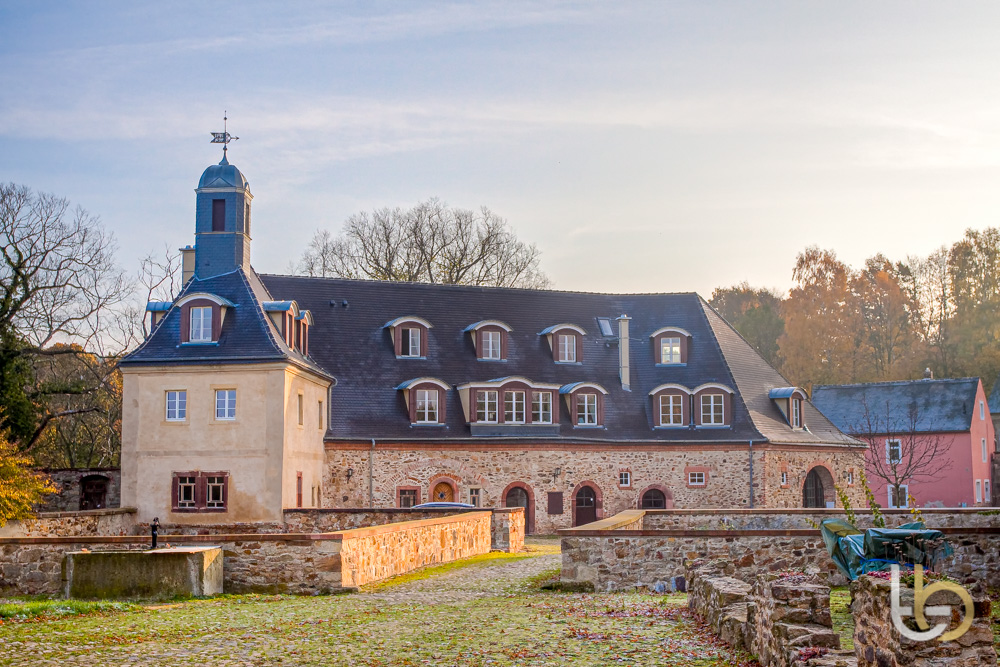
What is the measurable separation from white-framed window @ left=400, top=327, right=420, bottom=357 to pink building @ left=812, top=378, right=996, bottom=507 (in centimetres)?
2135

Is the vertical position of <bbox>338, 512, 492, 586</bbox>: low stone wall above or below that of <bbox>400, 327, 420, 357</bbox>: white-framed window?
below

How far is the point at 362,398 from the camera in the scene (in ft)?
118

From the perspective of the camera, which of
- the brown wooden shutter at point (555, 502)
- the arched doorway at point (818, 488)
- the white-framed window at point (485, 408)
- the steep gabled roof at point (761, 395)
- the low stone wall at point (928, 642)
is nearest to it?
the low stone wall at point (928, 642)

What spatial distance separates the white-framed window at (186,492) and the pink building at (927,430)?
2924cm

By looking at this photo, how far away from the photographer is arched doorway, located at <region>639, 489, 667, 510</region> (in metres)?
36.5

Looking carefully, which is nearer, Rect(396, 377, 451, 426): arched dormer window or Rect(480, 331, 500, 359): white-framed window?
Rect(396, 377, 451, 426): arched dormer window

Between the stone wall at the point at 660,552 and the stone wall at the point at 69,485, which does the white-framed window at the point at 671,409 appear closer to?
the stone wall at the point at 69,485

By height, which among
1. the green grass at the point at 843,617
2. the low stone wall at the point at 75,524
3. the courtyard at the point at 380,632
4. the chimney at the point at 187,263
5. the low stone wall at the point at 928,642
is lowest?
the courtyard at the point at 380,632

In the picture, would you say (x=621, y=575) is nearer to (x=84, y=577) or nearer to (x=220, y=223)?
(x=84, y=577)

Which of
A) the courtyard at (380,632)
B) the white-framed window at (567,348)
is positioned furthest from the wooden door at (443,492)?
the courtyard at (380,632)

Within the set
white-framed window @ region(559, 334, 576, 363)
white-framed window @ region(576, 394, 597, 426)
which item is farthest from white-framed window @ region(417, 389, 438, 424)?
white-framed window @ region(559, 334, 576, 363)

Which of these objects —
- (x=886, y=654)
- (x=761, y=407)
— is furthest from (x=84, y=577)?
(x=761, y=407)

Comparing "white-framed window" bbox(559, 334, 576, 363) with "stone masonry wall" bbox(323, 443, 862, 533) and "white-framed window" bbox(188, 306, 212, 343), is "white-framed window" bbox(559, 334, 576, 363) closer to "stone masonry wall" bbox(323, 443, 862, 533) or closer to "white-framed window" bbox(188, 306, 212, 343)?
"stone masonry wall" bbox(323, 443, 862, 533)

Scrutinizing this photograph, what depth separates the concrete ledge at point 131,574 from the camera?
16578 mm
